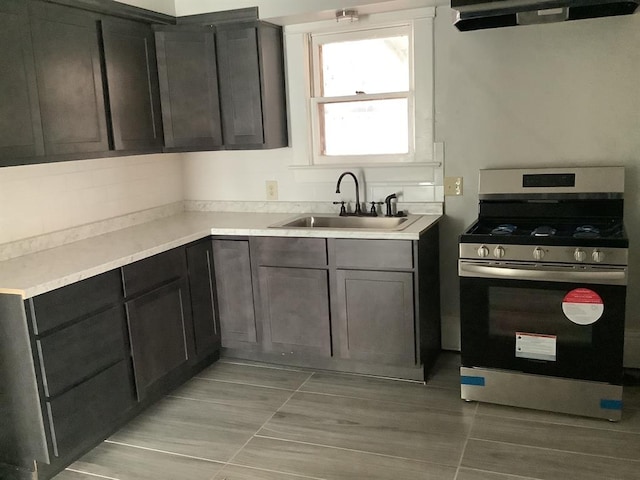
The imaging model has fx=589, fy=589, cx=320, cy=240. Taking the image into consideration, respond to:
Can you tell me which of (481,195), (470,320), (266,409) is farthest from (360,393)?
(481,195)

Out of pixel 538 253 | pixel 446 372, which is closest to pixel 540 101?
pixel 538 253

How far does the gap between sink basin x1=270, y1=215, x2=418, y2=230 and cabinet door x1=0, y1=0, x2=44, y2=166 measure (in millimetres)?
1325

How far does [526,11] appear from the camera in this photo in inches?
102

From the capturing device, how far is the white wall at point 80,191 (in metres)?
2.93

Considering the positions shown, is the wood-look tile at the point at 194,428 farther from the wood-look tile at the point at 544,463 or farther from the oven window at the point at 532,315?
the oven window at the point at 532,315

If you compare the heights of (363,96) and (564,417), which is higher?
(363,96)

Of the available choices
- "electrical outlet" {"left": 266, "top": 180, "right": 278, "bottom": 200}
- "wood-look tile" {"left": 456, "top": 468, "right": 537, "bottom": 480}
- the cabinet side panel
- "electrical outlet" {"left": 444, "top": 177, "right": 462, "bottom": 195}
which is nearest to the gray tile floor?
"wood-look tile" {"left": 456, "top": 468, "right": 537, "bottom": 480}

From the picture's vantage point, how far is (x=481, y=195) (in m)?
3.29

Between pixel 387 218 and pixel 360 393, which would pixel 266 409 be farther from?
pixel 387 218

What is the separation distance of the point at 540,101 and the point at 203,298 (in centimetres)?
218

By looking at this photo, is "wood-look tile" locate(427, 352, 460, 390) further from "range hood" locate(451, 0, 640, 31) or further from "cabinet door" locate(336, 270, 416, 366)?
"range hood" locate(451, 0, 640, 31)

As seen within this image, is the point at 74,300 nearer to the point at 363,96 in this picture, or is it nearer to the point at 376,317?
the point at 376,317

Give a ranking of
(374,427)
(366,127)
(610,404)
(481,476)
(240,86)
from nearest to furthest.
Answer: (481,476), (610,404), (374,427), (240,86), (366,127)

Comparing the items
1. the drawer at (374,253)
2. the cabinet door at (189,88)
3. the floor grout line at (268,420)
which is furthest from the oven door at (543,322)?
the cabinet door at (189,88)
